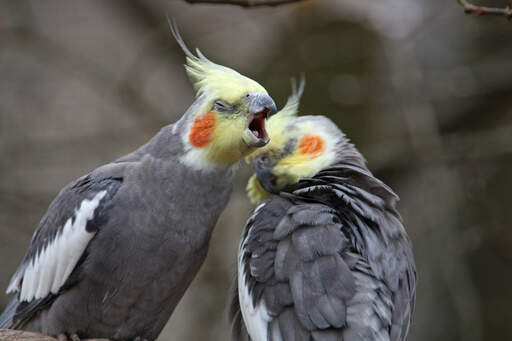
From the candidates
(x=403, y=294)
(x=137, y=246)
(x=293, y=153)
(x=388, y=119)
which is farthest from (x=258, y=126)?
(x=388, y=119)

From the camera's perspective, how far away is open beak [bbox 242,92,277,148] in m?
2.70

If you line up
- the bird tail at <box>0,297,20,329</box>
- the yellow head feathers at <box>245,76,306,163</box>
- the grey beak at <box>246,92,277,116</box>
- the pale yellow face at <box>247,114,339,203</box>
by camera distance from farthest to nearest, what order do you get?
the yellow head feathers at <box>245,76,306,163</box> < the pale yellow face at <box>247,114,339,203</box> < the bird tail at <box>0,297,20,329</box> < the grey beak at <box>246,92,277,116</box>

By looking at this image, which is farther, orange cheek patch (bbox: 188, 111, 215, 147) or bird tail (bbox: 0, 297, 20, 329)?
bird tail (bbox: 0, 297, 20, 329)

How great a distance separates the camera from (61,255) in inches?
110

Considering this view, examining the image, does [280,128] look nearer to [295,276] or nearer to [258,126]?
[258,126]

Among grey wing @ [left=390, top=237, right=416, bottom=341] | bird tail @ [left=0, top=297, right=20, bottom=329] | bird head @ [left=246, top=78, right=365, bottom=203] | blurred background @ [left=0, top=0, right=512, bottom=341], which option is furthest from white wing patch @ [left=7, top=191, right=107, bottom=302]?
blurred background @ [left=0, top=0, right=512, bottom=341]

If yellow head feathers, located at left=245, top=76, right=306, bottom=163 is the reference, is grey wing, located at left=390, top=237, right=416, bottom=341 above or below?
below

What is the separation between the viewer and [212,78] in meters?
2.90

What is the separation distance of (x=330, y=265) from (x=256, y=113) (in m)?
0.75

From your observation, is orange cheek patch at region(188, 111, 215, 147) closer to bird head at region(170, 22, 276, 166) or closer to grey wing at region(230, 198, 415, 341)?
bird head at region(170, 22, 276, 166)

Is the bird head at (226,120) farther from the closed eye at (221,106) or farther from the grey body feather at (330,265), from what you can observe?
the grey body feather at (330,265)

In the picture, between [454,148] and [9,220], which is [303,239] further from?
[9,220]

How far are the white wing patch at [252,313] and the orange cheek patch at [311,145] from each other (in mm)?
811

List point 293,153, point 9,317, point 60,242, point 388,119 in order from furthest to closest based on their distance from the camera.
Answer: point 388,119, point 293,153, point 9,317, point 60,242
